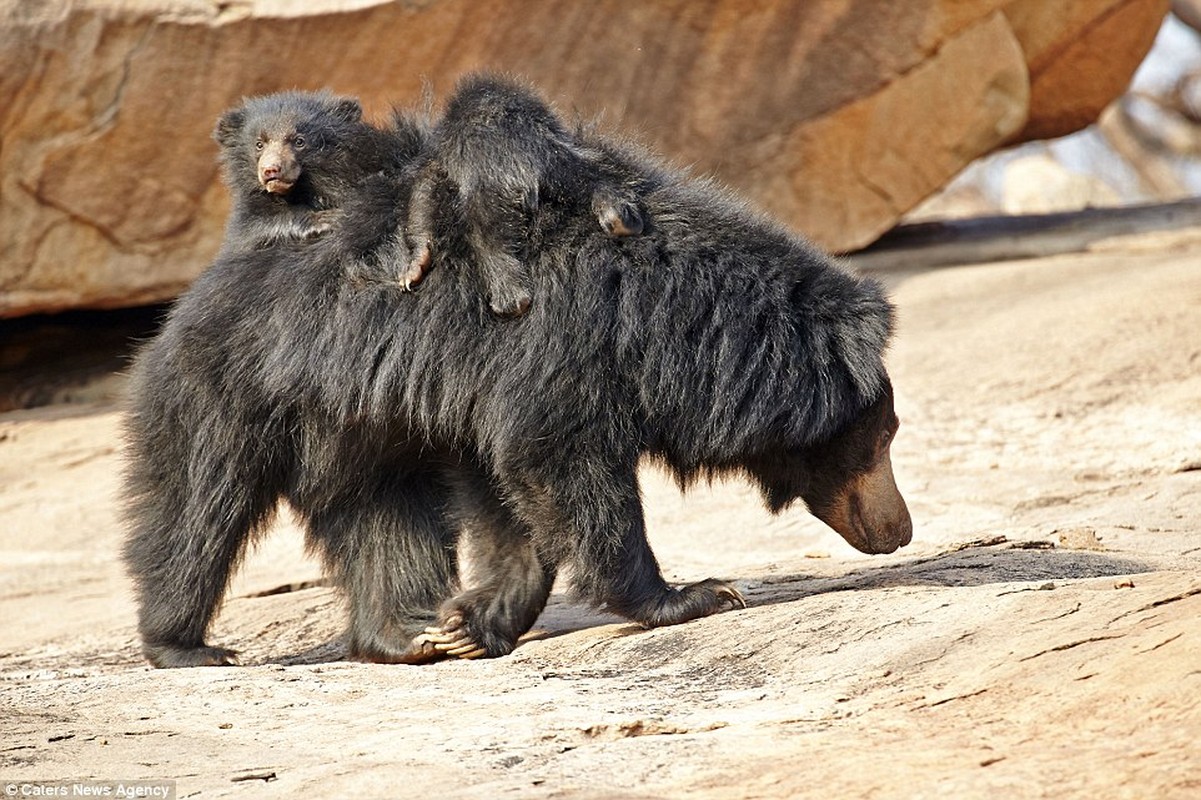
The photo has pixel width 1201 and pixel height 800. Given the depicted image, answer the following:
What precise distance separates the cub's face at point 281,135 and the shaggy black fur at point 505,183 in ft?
1.69

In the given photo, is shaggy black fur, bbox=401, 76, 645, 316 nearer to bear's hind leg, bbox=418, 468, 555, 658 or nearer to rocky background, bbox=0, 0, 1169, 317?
bear's hind leg, bbox=418, 468, 555, 658

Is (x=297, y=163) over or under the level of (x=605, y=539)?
over

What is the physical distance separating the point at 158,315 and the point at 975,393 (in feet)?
15.8

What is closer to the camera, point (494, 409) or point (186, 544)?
point (494, 409)

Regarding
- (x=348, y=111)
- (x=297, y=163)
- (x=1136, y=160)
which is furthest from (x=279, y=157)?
(x=1136, y=160)

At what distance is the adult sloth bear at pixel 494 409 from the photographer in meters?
4.17

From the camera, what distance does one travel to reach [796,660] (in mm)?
3635

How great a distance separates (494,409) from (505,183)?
62 centimetres

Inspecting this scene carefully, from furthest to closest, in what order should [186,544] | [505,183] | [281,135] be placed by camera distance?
[281,135]
[186,544]
[505,183]

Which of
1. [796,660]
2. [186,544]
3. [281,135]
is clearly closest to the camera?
[796,660]

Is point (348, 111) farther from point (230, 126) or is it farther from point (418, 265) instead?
point (418, 265)

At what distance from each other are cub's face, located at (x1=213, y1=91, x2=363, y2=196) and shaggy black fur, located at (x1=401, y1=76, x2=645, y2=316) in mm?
515

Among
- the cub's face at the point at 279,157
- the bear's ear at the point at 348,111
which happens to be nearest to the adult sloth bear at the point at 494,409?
the cub's face at the point at 279,157

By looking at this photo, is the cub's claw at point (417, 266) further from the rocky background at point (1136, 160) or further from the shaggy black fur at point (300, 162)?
the rocky background at point (1136, 160)
